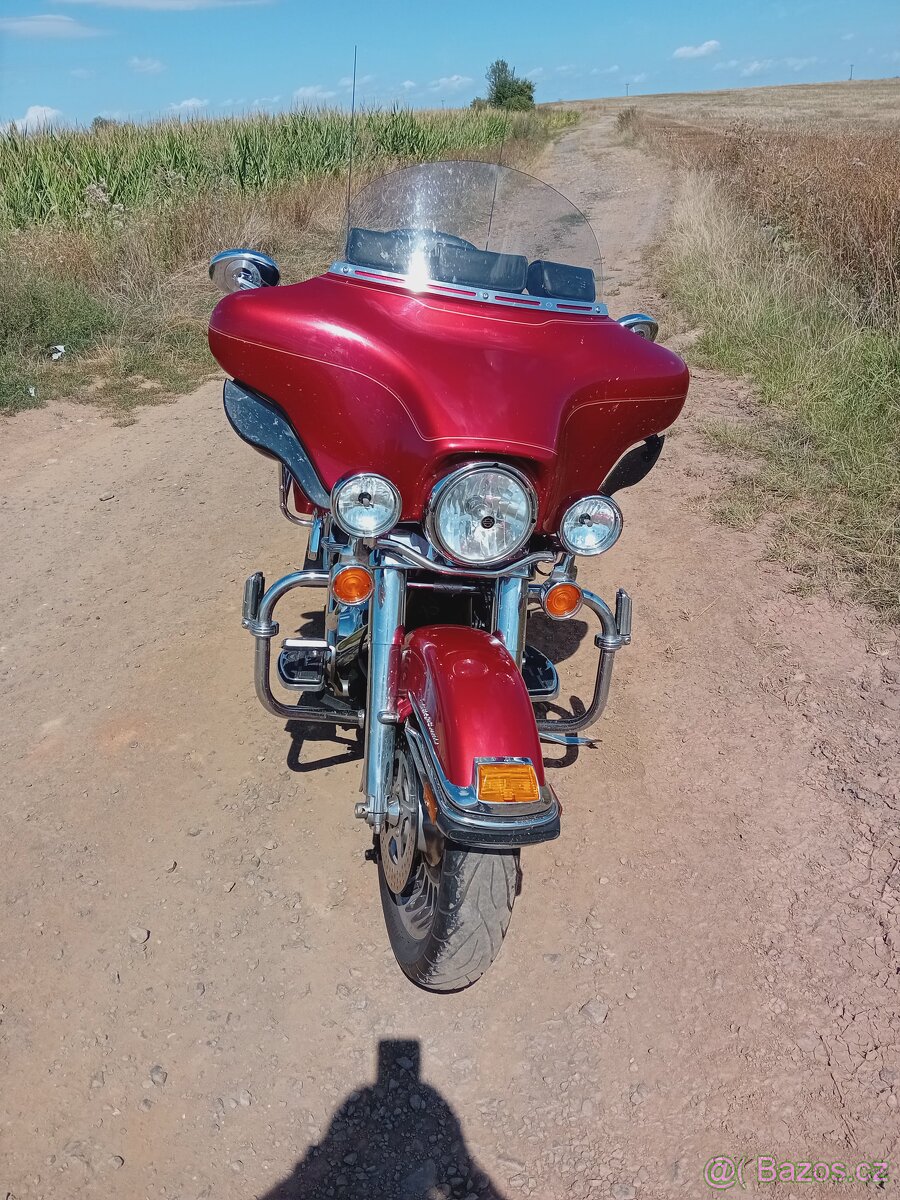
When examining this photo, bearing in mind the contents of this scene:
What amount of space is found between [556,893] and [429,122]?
72.2 ft

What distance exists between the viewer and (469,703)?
2.08 meters

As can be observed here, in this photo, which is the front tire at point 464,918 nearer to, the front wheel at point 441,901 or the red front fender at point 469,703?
the front wheel at point 441,901

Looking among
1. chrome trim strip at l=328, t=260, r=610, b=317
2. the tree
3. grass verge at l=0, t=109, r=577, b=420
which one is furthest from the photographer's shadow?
the tree

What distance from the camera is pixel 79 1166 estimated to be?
205 cm

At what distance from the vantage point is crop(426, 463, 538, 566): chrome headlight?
2.12 meters

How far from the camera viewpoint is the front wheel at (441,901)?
6.97ft

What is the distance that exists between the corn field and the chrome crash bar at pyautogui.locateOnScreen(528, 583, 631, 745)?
7305 mm

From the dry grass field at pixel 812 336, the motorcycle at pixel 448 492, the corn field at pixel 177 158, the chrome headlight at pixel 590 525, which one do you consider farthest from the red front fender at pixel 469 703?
the corn field at pixel 177 158

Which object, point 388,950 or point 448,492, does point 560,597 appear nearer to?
point 448,492

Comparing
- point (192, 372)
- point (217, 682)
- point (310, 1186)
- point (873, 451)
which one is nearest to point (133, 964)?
point (310, 1186)

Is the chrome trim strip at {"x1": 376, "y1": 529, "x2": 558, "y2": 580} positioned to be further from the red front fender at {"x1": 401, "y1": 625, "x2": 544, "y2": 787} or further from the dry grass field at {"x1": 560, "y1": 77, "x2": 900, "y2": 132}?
the dry grass field at {"x1": 560, "y1": 77, "x2": 900, "y2": 132}

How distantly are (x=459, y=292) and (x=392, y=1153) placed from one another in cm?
212

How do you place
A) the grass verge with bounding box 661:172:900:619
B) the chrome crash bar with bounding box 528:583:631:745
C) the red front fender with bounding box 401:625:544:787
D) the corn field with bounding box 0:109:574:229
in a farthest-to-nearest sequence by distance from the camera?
1. the corn field with bounding box 0:109:574:229
2. the grass verge with bounding box 661:172:900:619
3. the chrome crash bar with bounding box 528:583:631:745
4. the red front fender with bounding box 401:625:544:787

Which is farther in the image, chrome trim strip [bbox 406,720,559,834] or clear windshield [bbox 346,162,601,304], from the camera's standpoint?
clear windshield [bbox 346,162,601,304]
